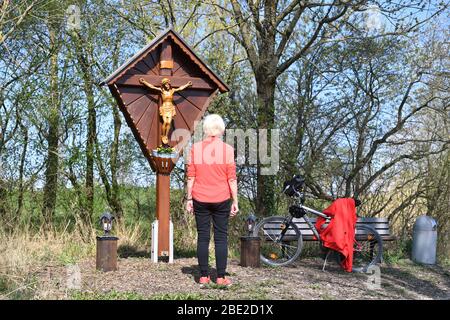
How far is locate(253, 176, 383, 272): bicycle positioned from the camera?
8.47 meters

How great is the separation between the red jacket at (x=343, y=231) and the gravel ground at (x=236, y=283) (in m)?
0.28

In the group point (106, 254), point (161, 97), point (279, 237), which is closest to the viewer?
point (106, 254)

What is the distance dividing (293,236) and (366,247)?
1.26m

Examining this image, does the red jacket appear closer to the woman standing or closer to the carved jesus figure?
the woman standing

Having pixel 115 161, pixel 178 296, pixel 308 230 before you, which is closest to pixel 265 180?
pixel 308 230

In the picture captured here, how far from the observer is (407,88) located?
452 inches

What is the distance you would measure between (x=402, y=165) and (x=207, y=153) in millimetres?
6704

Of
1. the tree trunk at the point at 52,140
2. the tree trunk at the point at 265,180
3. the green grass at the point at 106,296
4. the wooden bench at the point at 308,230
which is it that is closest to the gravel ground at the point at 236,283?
the green grass at the point at 106,296

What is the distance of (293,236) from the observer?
866 centimetres

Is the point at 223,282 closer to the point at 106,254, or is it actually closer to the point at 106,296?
the point at 106,296

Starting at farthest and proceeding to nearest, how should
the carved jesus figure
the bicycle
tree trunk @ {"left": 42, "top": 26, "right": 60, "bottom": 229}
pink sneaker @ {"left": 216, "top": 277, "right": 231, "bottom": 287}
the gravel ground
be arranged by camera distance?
tree trunk @ {"left": 42, "top": 26, "right": 60, "bottom": 229} → the bicycle → the carved jesus figure → pink sneaker @ {"left": 216, "top": 277, "right": 231, "bottom": 287} → the gravel ground

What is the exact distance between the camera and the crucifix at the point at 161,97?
795 centimetres

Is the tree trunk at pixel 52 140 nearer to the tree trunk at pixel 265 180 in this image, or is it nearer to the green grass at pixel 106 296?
the tree trunk at pixel 265 180

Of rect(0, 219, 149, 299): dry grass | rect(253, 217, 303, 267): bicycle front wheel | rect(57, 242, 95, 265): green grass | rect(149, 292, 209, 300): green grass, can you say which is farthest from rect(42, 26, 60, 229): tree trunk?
rect(149, 292, 209, 300): green grass
